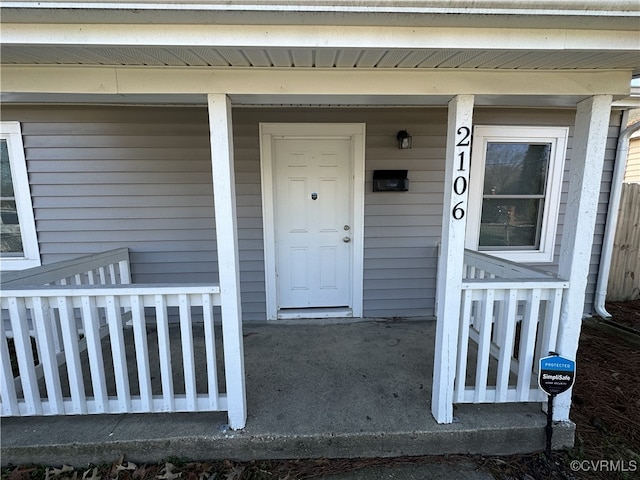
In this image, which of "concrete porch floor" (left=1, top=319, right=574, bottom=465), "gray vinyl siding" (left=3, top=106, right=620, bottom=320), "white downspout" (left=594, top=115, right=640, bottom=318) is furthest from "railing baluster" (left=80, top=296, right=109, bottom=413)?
"white downspout" (left=594, top=115, right=640, bottom=318)

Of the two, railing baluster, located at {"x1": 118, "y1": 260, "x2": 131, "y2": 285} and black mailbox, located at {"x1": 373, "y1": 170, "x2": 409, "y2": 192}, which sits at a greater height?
black mailbox, located at {"x1": 373, "y1": 170, "x2": 409, "y2": 192}

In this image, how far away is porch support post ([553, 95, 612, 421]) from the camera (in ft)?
4.98

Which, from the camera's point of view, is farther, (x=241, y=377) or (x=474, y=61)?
(x=241, y=377)

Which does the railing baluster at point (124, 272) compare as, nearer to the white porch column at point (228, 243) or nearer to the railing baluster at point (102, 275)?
the railing baluster at point (102, 275)

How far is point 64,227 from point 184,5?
2733 mm

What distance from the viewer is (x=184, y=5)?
109 centimetres

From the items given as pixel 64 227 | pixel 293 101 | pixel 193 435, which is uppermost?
pixel 293 101

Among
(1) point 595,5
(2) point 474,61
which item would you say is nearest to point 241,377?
(2) point 474,61

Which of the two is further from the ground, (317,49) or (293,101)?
(317,49)

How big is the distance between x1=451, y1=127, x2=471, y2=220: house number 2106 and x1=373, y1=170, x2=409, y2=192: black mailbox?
52.6 inches

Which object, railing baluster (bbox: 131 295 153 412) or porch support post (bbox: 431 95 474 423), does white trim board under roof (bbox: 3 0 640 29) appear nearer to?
porch support post (bbox: 431 95 474 423)

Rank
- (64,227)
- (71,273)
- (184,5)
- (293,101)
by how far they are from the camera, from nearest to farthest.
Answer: (184,5) < (293,101) < (71,273) < (64,227)

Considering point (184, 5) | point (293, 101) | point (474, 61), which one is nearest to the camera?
point (184, 5)

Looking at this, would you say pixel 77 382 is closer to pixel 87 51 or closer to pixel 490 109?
pixel 87 51
